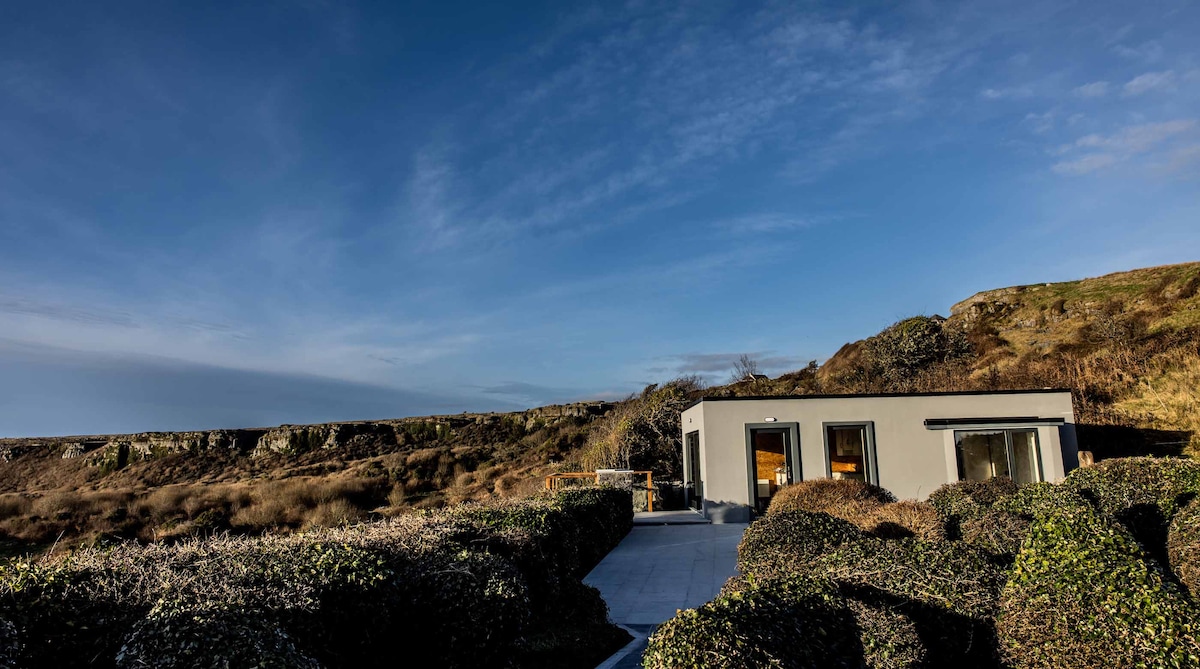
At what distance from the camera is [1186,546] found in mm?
4680

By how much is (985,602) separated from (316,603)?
4042 mm

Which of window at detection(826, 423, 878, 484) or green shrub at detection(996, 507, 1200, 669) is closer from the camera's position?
green shrub at detection(996, 507, 1200, 669)

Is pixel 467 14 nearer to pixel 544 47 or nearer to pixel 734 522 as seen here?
pixel 544 47

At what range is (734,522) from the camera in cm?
1246

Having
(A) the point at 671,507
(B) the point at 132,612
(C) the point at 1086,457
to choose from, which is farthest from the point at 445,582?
(C) the point at 1086,457

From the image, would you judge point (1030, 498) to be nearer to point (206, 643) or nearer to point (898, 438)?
point (898, 438)

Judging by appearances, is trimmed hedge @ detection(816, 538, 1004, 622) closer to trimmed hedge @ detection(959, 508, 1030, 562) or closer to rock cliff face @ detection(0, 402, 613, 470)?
trimmed hedge @ detection(959, 508, 1030, 562)

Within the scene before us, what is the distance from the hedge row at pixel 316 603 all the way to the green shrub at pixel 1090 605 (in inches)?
113

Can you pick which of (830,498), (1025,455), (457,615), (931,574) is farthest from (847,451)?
(457,615)

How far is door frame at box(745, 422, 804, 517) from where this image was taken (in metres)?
12.8

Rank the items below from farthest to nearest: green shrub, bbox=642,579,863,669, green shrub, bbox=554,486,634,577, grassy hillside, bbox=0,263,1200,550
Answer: grassy hillside, bbox=0,263,1200,550 → green shrub, bbox=554,486,634,577 → green shrub, bbox=642,579,863,669

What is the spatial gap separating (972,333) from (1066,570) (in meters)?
28.9

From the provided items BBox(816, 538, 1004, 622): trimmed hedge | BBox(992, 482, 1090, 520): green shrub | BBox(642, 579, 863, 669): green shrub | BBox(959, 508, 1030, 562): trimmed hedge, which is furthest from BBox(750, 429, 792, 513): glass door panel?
BBox(642, 579, 863, 669): green shrub

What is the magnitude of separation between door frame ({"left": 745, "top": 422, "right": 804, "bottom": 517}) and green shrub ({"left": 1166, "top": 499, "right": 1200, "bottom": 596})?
309 inches
